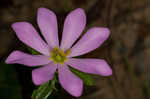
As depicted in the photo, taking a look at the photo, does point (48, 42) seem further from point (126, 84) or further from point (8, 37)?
point (126, 84)

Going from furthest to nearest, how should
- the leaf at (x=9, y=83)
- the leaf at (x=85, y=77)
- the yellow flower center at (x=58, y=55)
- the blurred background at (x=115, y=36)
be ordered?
the blurred background at (x=115, y=36)
the leaf at (x=9, y=83)
the yellow flower center at (x=58, y=55)
the leaf at (x=85, y=77)

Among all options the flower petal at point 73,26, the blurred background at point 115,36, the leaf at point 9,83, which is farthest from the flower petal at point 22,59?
the blurred background at point 115,36

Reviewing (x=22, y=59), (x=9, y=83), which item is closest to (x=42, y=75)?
(x=22, y=59)

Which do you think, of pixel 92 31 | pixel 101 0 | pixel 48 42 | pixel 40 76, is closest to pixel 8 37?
pixel 101 0

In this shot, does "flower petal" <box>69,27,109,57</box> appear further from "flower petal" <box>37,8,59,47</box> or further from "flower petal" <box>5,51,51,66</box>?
"flower petal" <box>5,51,51,66</box>

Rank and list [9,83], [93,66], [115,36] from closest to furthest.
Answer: [93,66], [9,83], [115,36]

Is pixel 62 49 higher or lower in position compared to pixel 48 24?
lower

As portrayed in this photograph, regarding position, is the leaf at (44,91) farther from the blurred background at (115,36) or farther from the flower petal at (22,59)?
the blurred background at (115,36)

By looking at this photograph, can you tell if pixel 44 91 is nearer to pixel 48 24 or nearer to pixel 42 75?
pixel 42 75
